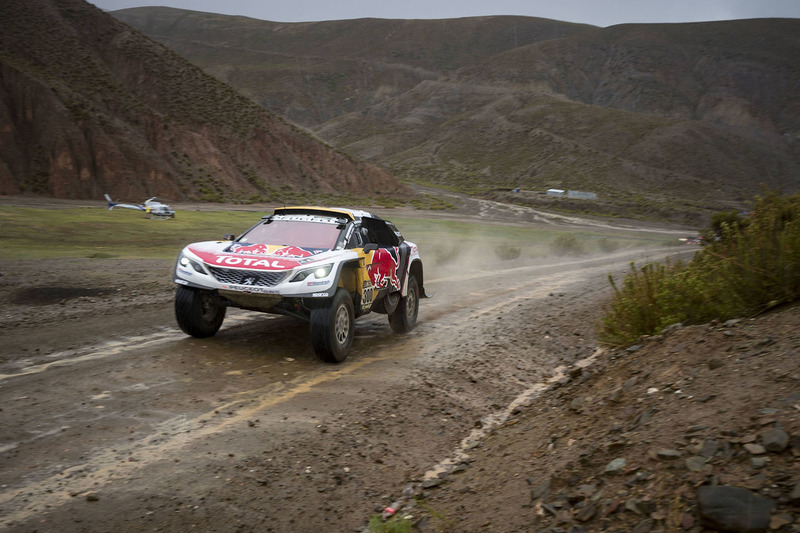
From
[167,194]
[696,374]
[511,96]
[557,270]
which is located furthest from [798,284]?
[511,96]

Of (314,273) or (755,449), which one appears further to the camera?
(314,273)

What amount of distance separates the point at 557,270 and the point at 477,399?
50.8 feet

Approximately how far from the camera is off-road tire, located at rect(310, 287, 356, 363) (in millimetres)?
7918

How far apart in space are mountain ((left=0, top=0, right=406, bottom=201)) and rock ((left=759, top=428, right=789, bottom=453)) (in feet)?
170

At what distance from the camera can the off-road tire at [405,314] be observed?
10.7 meters

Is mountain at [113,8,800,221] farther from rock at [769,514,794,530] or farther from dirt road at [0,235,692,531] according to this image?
rock at [769,514,794,530]

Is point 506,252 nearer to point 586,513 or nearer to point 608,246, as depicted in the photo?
point 608,246

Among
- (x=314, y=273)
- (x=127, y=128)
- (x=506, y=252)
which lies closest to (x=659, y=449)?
(x=314, y=273)

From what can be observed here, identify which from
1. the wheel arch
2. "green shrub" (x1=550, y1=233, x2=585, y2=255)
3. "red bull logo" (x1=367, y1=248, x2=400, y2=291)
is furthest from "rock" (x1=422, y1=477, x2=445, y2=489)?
"green shrub" (x1=550, y1=233, x2=585, y2=255)

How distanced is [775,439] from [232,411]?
15.1 ft

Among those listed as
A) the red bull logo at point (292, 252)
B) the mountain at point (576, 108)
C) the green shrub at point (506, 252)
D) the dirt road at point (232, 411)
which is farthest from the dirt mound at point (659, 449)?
the mountain at point (576, 108)

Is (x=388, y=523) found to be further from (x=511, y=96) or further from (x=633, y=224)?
(x=511, y=96)

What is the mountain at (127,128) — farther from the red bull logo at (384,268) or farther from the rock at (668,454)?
the rock at (668,454)

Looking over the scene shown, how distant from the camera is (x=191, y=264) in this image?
8375mm
